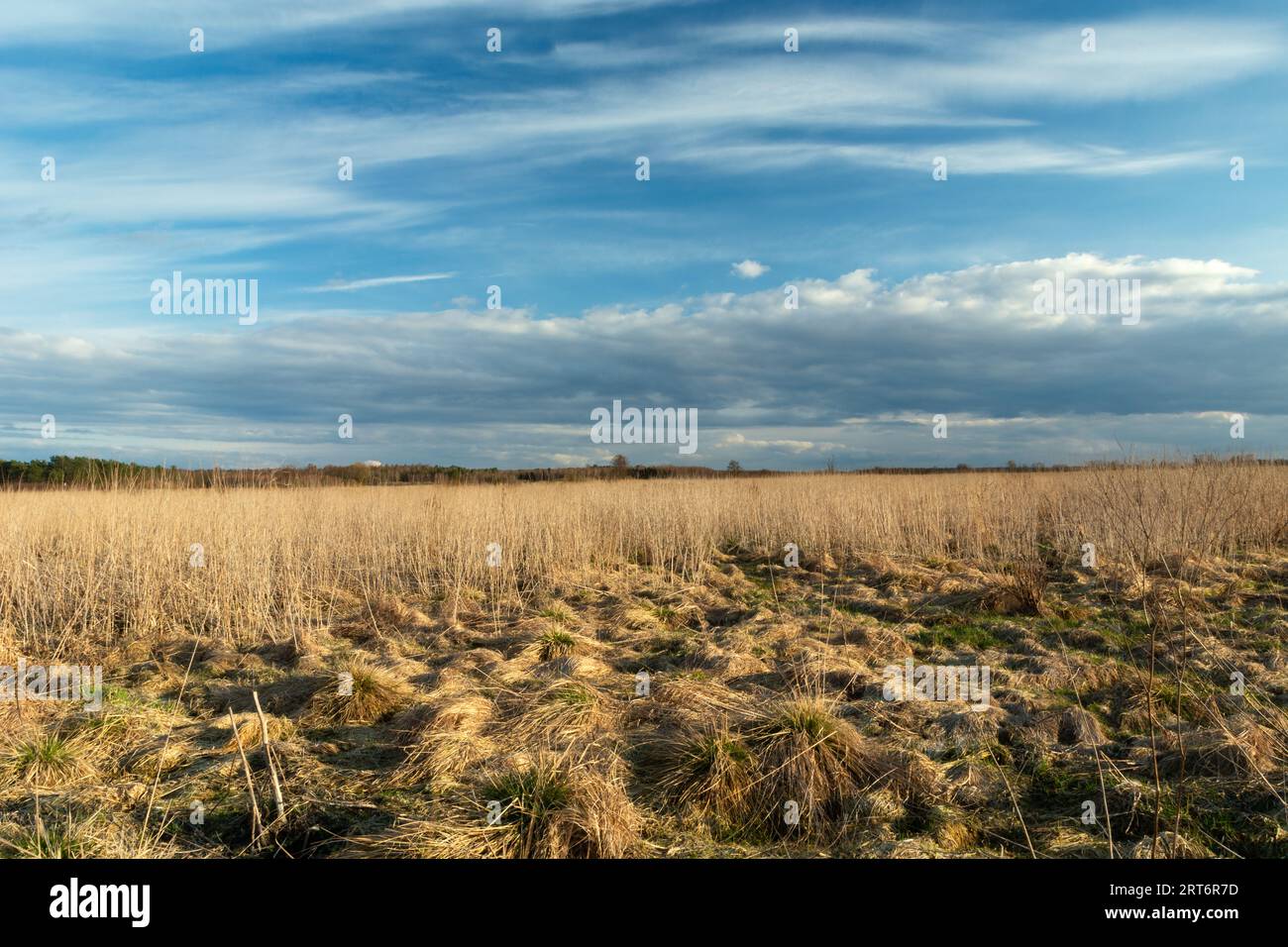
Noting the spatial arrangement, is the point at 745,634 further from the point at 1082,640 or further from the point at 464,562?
the point at 464,562

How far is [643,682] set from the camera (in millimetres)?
5352

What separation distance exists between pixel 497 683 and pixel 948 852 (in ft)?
10.4

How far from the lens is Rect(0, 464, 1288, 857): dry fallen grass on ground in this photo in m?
3.48

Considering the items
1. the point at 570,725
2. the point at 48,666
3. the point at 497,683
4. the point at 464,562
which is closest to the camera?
the point at 570,725

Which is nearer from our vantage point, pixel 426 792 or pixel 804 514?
pixel 426 792

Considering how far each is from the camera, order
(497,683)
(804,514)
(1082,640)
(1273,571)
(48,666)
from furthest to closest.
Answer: (804,514)
(1273,571)
(1082,640)
(48,666)
(497,683)

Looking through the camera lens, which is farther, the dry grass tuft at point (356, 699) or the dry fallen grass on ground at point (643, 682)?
the dry grass tuft at point (356, 699)

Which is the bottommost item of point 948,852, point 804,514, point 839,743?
point 948,852

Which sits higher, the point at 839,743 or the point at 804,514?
the point at 804,514

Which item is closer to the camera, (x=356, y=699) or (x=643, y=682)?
(x=356, y=699)

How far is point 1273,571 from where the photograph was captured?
8820 millimetres

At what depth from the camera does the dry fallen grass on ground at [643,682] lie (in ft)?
11.4

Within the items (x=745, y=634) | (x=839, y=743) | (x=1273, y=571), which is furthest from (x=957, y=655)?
(x=1273, y=571)

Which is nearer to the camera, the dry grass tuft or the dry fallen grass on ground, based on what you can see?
the dry fallen grass on ground
